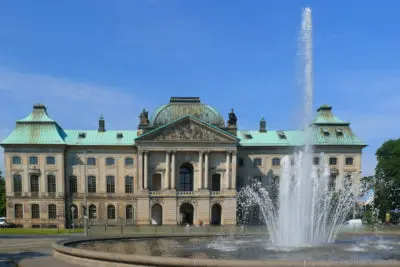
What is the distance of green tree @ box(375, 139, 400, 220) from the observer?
63.9m

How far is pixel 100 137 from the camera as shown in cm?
7712

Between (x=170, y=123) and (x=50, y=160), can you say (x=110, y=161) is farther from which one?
A: (x=170, y=123)

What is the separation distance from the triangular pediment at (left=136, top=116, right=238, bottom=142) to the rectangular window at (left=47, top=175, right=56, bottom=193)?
17874mm

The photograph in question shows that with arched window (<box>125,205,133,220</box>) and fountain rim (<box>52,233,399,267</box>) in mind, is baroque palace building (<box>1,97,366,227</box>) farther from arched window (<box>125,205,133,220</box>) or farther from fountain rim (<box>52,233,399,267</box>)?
fountain rim (<box>52,233,399,267</box>)

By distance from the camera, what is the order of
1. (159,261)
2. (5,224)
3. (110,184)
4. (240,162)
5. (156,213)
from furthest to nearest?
(240,162) < (110,184) < (156,213) < (5,224) < (159,261)

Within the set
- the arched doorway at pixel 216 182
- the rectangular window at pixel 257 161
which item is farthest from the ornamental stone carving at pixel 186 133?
Result: the rectangular window at pixel 257 161

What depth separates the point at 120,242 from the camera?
29328 mm

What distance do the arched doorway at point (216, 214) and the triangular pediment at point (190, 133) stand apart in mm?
12085

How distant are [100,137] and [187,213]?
69.8ft

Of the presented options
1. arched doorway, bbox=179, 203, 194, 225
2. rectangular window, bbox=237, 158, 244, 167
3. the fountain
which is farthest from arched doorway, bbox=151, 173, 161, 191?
the fountain

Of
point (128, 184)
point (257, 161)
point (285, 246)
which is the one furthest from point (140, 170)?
point (285, 246)

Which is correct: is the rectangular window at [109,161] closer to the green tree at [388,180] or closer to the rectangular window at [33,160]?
the rectangular window at [33,160]

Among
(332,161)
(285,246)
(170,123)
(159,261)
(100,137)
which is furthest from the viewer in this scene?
(100,137)

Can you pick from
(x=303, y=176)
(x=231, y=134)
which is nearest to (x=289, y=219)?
(x=303, y=176)
